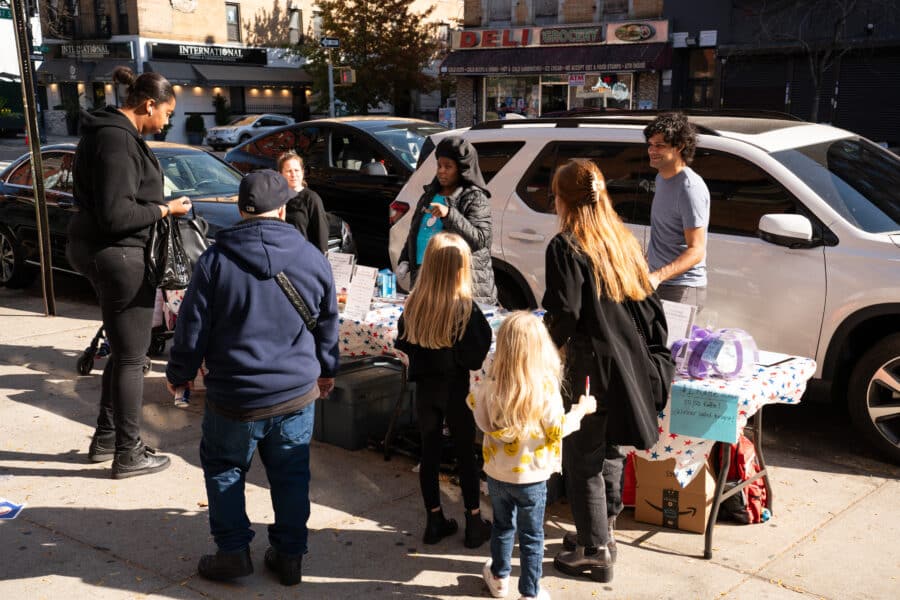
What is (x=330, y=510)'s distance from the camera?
459 centimetres

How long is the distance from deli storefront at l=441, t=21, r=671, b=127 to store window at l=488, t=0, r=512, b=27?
539mm

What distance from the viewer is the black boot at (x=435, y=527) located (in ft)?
13.8

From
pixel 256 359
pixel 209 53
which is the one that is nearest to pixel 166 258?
pixel 256 359

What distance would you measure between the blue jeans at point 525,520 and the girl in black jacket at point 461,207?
188 centimetres

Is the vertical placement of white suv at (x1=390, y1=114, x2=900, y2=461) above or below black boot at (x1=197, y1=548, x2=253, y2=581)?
above

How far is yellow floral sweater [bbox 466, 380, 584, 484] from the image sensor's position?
11.2ft

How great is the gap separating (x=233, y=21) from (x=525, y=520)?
155 feet

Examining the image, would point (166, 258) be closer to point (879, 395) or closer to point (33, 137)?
point (879, 395)

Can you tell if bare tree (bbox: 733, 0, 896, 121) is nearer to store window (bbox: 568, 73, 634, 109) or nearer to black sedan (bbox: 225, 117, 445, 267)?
store window (bbox: 568, 73, 634, 109)

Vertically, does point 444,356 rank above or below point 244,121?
below

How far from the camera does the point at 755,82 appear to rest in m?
27.2

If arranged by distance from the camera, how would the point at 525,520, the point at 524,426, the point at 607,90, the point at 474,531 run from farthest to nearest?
the point at 607,90 < the point at 474,531 < the point at 525,520 < the point at 524,426

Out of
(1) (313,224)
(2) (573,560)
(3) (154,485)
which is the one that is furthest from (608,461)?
(1) (313,224)

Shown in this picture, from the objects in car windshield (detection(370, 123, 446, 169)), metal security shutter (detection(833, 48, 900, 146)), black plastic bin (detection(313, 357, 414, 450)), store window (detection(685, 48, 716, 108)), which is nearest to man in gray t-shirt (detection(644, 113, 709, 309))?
black plastic bin (detection(313, 357, 414, 450))
